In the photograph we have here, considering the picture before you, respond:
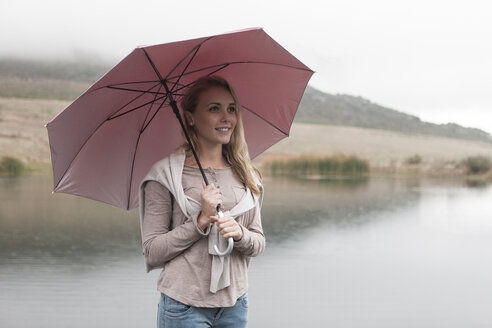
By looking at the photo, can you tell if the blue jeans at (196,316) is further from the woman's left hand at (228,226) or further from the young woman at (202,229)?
the woman's left hand at (228,226)

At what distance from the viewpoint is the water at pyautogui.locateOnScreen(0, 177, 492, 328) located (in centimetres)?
571

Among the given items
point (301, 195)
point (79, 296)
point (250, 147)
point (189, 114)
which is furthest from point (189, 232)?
point (301, 195)

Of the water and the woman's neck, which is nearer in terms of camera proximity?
the woman's neck

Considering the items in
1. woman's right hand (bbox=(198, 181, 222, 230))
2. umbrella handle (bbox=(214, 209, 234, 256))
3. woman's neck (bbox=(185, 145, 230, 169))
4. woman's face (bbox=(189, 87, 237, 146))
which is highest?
woman's face (bbox=(189, 87, 237, 146))

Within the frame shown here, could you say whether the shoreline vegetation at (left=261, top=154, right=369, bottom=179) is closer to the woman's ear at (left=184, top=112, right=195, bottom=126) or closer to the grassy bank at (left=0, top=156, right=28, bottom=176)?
the grassy bank at (left=0, top=156, right=28, bottom=176)

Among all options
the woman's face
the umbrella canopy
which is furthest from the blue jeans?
the umbrella canopy

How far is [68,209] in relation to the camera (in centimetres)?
1723

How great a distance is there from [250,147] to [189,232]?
88cm

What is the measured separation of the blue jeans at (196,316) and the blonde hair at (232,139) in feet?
1.30

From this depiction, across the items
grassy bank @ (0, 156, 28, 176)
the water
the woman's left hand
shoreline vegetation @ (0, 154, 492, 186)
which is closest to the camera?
the woman's left hand

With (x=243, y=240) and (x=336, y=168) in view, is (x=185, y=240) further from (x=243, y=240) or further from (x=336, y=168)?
(x=336, y=168)

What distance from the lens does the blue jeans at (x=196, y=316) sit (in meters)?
1.77

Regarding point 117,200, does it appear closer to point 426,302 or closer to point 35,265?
point 426,302

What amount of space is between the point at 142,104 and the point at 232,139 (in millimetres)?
449
